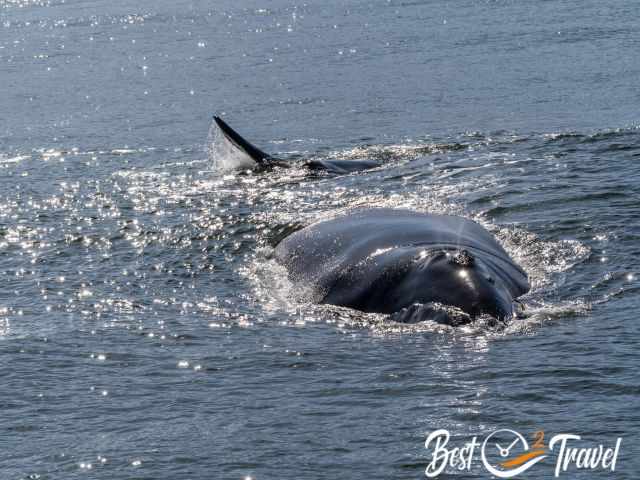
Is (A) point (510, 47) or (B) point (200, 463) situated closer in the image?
(B) point (200, 463)

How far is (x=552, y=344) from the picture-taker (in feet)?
31.2

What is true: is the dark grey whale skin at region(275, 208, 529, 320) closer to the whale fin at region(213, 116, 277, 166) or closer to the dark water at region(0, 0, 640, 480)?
the dark water at region(0, 0, 640, 480)

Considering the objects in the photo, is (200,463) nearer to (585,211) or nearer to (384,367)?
(384,367)

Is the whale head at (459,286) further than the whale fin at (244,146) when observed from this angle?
No

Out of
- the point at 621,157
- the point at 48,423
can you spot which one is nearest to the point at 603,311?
the point at 48,423

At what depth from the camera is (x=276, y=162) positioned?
61.5 feet

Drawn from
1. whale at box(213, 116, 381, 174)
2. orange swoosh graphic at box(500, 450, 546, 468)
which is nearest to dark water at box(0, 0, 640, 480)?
orange swoosh graphic at box(500, 450, 546, 468)

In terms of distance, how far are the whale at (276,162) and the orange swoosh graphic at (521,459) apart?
11.1 meters

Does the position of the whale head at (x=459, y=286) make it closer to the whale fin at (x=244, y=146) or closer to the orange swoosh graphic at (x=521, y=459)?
the orange swoosh graphic at (x=521, y=459)

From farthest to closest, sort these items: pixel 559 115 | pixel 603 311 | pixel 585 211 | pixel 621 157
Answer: pixel 559 115, pixel 621 157, pixel 585 211, pixel 603 311

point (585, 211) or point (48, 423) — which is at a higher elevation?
point (585, 211)

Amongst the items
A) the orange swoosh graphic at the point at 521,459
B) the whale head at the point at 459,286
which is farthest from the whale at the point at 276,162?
the orange swoosh graphic at the point at 521,459

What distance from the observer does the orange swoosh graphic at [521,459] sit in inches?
281

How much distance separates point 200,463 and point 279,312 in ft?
12.7
